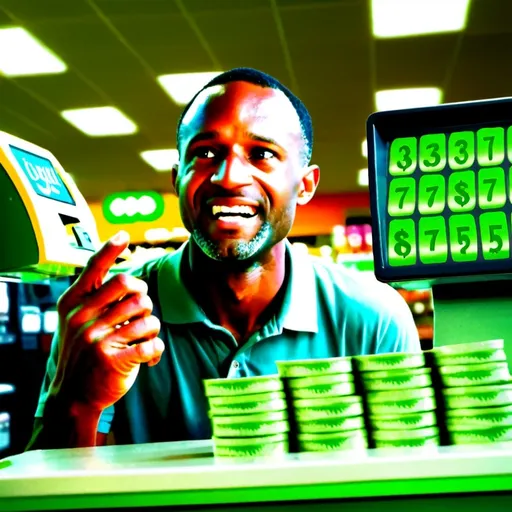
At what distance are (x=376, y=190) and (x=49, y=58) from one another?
490 cm

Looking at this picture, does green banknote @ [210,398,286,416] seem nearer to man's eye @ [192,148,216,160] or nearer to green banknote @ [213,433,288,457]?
green banknote @ [213,433,288,457]

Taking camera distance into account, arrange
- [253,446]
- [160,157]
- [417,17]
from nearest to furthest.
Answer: [253,446] < [417,17] < [160,157]

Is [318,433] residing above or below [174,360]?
below

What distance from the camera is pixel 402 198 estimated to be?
1384mm

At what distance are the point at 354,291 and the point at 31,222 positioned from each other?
Result: 1012mm

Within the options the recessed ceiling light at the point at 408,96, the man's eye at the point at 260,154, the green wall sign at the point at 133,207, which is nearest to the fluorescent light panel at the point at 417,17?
the recessed ceiling light at the point at 408,96

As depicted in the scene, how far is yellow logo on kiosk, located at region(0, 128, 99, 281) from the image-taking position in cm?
135

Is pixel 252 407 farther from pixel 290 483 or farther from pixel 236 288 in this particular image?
pixel 236 288

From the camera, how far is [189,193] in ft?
6.04

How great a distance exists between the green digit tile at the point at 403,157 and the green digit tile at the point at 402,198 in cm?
2

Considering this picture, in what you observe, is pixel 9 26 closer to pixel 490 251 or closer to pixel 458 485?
pixel 490 251

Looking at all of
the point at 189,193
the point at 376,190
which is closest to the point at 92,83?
the point at 189,193

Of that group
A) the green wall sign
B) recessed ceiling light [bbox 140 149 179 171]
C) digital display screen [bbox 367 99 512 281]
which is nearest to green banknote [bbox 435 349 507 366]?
digital display screen [bbox 367 99 512 281]

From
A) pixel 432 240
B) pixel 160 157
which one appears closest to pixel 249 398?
pixel 432 240
